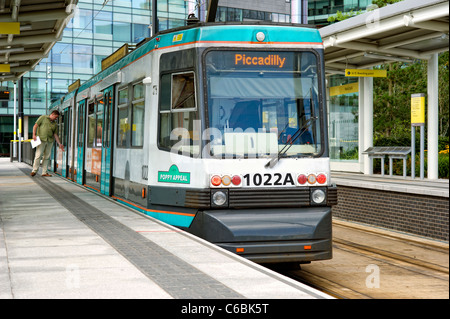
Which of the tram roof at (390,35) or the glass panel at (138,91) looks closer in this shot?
the glass panel at (138,91)

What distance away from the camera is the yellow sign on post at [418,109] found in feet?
41.5

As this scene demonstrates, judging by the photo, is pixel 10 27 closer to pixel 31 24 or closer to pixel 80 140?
pixel 31 24

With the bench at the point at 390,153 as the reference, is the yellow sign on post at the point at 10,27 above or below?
above

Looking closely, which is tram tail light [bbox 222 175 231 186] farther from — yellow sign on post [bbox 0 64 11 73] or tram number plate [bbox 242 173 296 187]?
yellow sign on post [bbox 0 64 11 73]

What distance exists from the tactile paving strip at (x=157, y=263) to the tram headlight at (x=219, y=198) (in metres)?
0.78

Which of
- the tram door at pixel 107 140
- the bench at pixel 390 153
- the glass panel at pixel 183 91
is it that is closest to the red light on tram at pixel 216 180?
the glass panel at pixel 183 91

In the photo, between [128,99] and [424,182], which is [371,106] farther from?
[128,99]

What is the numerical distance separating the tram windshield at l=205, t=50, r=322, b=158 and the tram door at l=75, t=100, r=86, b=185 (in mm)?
8011

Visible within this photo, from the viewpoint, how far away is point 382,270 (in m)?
7.78

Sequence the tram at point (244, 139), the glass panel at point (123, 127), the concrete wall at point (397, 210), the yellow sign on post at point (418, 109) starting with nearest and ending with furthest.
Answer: the tram at point (244, 139), the glass panel at point (123, 127), the concrete wall at point (397, 210), the yellow sign on post at point (418, 109)

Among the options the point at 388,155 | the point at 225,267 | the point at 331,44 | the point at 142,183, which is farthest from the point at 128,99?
the point at 388,155

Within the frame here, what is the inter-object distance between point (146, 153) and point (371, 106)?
9308 mm

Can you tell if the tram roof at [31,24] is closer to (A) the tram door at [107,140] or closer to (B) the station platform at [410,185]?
(A) the tram door at [107,140]

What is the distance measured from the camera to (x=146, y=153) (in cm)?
805
